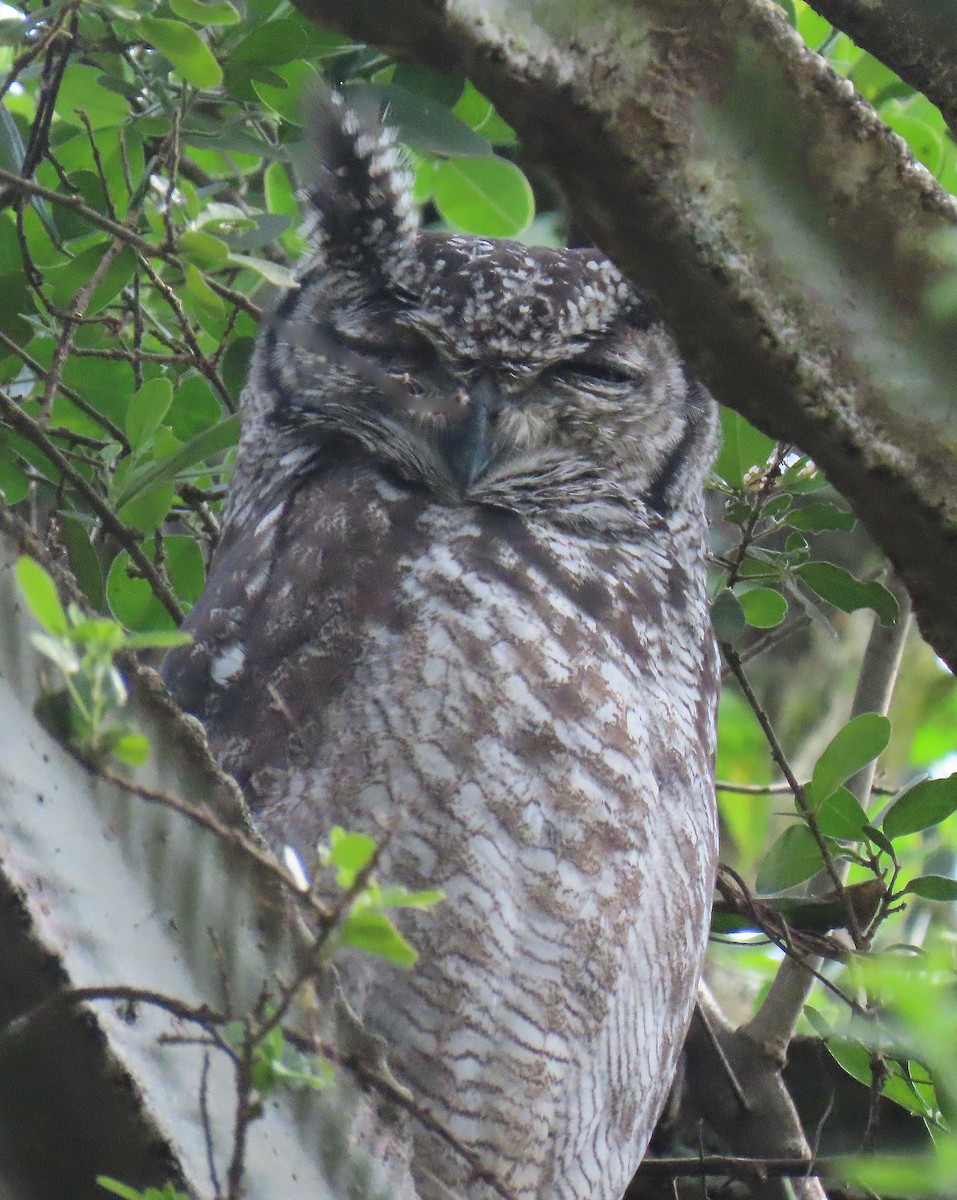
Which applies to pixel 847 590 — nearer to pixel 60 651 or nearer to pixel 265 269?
pixel 265 269

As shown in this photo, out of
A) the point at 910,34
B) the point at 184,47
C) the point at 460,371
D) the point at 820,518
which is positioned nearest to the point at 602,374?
the point at 460,371

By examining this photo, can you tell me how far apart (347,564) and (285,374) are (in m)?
0.48

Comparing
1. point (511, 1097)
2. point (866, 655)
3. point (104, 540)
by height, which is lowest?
point (104, 540)

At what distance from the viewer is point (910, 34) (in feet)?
4.32

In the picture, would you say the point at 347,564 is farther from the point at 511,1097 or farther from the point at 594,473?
the point at 511,1097

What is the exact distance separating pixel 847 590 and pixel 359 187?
0.99 m

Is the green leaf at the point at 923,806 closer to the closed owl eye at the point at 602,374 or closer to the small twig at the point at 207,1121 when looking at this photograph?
the closed owl eye at the point at 602,374

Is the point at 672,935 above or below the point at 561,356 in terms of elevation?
below

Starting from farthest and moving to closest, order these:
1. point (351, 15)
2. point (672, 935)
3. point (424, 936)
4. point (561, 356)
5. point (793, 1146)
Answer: point (793, 1146), point (561, 356), point (672, 935), point (424, 936), point (351, 15)

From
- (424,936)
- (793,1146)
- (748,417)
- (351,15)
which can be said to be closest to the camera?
Result: (351,15)

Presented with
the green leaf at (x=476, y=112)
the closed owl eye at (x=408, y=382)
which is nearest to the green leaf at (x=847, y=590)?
the closed owl eye at (x=408, y=382)

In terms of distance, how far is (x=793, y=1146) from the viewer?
95.4 inches

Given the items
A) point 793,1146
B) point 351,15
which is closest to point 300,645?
point 351,15

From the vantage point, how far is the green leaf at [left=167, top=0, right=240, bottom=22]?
176 cm
